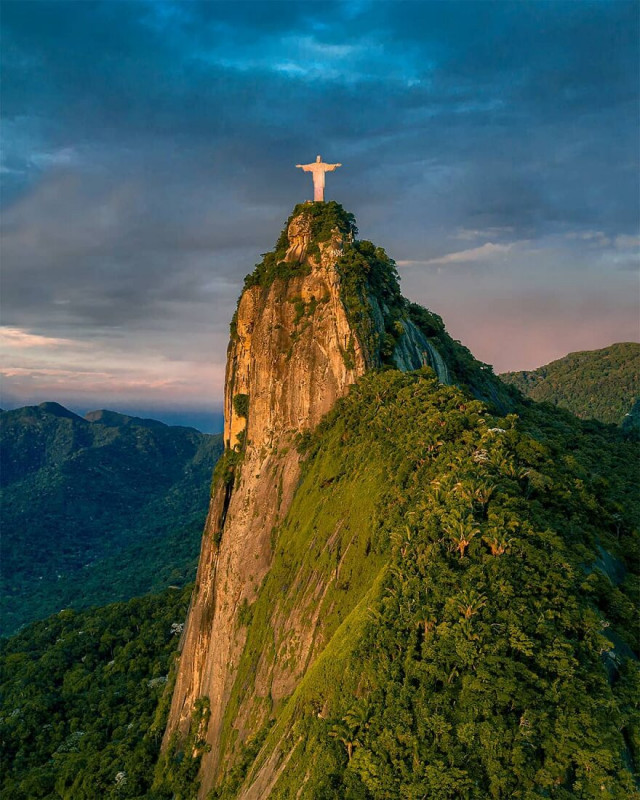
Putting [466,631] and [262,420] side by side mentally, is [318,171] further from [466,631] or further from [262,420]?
[466,631]

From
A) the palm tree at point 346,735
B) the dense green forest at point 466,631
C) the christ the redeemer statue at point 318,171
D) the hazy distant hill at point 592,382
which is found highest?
the christ the redeemer statue at point 318,171

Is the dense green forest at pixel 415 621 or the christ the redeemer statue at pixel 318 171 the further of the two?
the christ the redeemer statue at pixel 318 171

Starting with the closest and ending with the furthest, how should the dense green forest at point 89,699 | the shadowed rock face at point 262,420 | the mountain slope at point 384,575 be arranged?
1. the mountain slope at point 384,575
2. the shadowed rock face at point 262,420
3. the dense green forest at point 89,699

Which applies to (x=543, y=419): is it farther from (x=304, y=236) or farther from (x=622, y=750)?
(x=622, y=750)

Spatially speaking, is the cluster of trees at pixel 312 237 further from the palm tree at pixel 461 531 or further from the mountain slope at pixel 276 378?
the palm tree at pixel 461 531

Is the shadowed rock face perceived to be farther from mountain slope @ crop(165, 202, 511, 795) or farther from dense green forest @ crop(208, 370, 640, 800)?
dense green forest @ crop(208, 370, 640, 800)

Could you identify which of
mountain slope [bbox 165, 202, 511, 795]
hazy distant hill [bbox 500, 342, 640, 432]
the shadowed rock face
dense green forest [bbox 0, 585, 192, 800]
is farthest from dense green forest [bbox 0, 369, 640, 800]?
hazy distant hill [bbox 500, 342, 640, 432]

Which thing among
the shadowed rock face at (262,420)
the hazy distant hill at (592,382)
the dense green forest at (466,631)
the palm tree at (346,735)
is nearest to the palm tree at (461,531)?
the dense green forest at (466,631)
